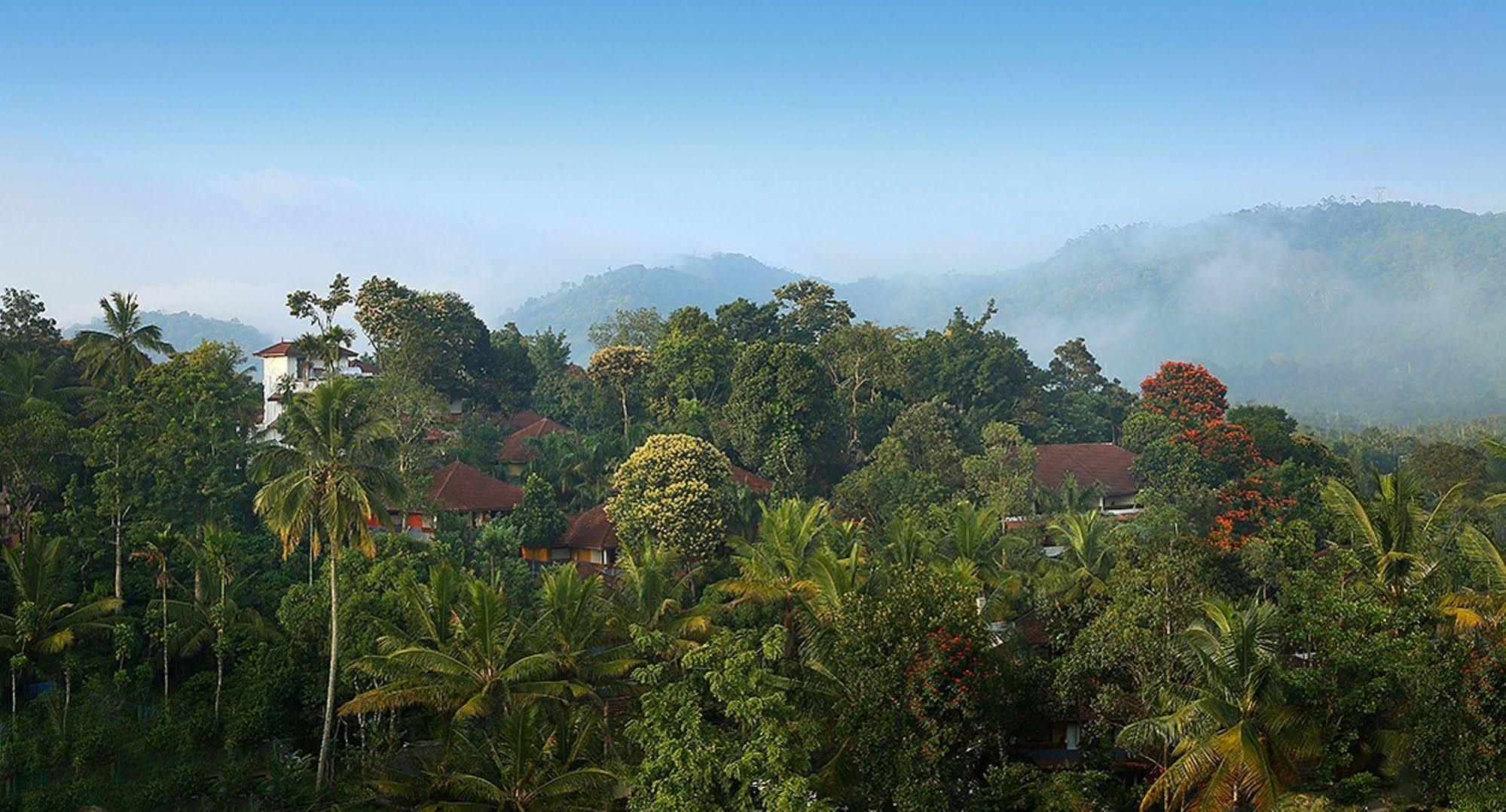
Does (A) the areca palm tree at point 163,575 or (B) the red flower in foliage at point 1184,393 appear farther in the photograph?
(B) the red flower in foliage at point 1184,393

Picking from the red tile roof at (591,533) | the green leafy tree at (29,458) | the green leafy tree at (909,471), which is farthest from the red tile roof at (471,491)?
the green leafy tree at (909,471)

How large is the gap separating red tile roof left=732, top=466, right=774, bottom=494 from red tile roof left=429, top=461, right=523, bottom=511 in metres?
8.41

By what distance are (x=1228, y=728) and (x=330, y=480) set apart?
16521 mm

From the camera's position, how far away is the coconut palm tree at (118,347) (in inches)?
1540

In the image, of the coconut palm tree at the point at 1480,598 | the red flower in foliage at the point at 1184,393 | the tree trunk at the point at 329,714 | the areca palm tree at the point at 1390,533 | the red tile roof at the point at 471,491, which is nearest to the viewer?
the coconut palm tree at the point at 1480,598

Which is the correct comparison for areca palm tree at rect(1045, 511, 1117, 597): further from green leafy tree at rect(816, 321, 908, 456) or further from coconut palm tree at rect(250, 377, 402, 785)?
green leafy tree at rect(816, 321, 908, 456)

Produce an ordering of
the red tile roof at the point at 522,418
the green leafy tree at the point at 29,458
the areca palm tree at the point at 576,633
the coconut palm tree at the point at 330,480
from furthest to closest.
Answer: the red tile roof at the point at 522,418 → the green leafy tree at the point at 29,458 → the areca palm tree at the point at 576,633 → the coconut palm tree at the point at 330,480

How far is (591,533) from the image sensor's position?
40.1 meters

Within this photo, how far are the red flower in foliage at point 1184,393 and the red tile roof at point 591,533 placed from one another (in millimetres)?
24227

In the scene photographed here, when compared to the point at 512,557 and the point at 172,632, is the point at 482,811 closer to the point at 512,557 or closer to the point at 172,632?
the point at 172,632

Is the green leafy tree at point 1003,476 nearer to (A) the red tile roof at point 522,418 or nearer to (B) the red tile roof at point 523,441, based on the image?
(B) the red tile roof at point 523,441

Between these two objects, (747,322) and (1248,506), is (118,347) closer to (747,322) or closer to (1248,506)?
(747,322)

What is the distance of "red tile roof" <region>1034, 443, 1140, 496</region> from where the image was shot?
155ft

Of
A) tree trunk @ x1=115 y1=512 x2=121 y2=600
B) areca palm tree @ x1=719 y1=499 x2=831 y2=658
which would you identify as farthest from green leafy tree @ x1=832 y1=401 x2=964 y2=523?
tree trunk @ x1=115 y1=512 x2=121 y2=600
